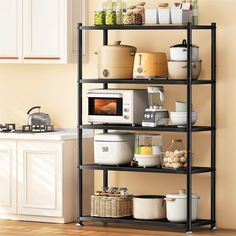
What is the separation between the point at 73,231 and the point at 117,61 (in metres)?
1.40

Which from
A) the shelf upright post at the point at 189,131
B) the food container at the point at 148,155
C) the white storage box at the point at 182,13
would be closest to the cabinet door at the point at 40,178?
the food container at the point at 148,155

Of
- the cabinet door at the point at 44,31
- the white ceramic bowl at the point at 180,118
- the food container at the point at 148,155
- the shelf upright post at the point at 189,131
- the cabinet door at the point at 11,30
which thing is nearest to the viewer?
the shelf upright post at the point at 189,131

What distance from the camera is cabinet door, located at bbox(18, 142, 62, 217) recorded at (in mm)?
8094

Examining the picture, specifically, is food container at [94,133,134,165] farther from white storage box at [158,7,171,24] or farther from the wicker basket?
white storage box at [158,7,171,24]

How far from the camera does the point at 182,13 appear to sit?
7.75m

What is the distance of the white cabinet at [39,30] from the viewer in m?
8.23

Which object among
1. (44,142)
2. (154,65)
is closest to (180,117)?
(154,65)

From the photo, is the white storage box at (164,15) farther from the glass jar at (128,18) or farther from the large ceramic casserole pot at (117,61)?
the large ceramic casserole pot at (117,61)

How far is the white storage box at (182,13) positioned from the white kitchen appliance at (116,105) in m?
0.67

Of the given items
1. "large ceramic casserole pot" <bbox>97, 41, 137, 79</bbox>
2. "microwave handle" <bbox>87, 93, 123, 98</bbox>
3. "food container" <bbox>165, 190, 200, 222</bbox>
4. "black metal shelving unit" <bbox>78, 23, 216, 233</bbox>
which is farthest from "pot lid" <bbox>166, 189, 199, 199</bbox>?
"large ceramic casserole pot" <bbox>97, 41, 137, 79</bbox>

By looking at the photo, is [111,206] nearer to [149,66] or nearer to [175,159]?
[175,159]

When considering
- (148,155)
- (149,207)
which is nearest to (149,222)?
(149,207)

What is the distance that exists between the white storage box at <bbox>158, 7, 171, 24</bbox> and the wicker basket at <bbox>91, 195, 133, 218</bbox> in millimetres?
1472

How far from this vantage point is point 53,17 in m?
8.27
